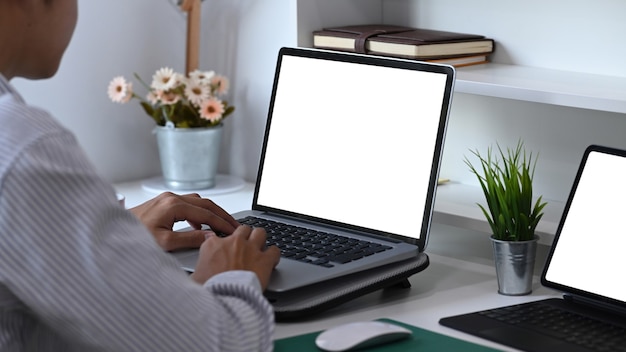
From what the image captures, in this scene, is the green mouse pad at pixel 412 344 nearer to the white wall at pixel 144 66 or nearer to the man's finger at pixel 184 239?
the man's finger at pixel 184 239

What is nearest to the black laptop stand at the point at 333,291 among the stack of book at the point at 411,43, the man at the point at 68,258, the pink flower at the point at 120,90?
Result: the man at the point at 68,258

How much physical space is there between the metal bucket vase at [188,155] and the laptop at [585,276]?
0.90 metres

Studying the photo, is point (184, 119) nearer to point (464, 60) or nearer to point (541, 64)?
point (464, 60)

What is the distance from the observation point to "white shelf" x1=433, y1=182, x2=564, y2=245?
1547 mm

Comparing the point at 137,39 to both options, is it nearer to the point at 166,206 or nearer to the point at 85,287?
the point at 166,206

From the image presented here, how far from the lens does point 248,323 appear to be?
1.03 m

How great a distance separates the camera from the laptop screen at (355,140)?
1502 mm

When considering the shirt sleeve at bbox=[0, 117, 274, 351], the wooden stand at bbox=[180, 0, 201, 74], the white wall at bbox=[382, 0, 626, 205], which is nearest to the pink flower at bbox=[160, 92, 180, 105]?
the wooden stand at bbox=[180, 0, 201, 74]

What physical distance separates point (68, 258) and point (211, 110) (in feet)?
3.91

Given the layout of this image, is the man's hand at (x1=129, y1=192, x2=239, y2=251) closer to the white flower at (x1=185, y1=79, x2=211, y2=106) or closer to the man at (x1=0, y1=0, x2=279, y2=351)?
the man at (x1=0, y1=0, x2=279, y2=351)

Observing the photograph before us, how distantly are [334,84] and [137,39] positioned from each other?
722 mm

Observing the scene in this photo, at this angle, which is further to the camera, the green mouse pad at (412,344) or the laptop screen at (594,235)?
the laptop screen at (594,235)

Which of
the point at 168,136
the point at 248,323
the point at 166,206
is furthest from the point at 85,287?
the point at 168,136

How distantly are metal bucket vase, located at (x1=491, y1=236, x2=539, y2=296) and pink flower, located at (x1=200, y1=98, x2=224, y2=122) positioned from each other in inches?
32.1
